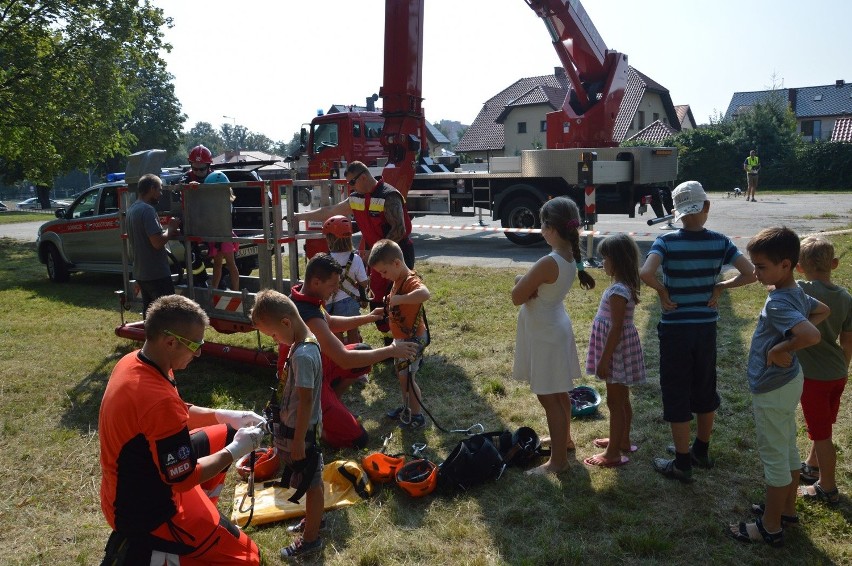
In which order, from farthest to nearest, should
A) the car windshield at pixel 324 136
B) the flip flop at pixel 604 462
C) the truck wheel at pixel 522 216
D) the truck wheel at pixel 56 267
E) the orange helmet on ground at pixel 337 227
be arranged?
the car windshield at pixel 324 136 → the truck wheel at pixel 522 216 → the truck wheel at pixel 56 267 → the orange helmet on ground at pixel 337 227 → the flip flop at pixel 604 462

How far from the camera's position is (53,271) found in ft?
41.7

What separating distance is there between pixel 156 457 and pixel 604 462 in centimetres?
285

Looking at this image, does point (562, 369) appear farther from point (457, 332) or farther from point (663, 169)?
point (663, 169)

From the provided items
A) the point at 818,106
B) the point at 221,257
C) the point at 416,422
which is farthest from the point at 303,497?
the point at 818,106

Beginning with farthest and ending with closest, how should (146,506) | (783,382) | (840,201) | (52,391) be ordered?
(840,201)
(52,391)
(783,382)
(146,506)

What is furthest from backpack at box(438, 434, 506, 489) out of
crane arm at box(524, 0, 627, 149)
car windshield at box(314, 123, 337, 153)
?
car windshield at box(314, 123, 337, 153)

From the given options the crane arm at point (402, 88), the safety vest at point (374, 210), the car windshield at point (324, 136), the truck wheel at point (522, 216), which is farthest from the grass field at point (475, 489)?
the car windshield at point (324, 136)

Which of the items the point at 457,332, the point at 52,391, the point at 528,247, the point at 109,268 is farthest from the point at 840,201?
the point at 52,391

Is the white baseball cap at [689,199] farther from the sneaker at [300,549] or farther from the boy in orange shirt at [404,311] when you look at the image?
the sneaker at [300,549]

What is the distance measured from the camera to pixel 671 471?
13.9 ft

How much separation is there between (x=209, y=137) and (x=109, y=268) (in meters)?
141

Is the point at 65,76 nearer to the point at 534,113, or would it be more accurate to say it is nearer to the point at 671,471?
the point at 671,471

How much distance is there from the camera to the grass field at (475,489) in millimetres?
3576

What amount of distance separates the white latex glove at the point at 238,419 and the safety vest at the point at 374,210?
11.0 ft
